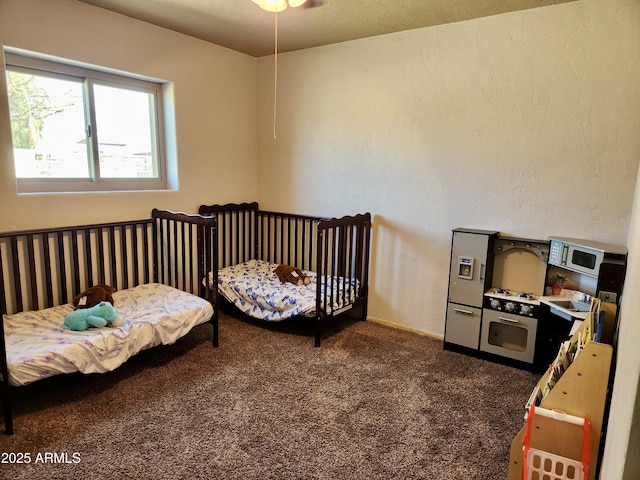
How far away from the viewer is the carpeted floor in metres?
1.78

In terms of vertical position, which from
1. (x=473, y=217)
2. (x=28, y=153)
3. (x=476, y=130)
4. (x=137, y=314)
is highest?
(x=476, y=130)

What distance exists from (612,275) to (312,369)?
1.82m

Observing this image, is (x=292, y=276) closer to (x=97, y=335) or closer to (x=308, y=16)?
(x=97, y=335)

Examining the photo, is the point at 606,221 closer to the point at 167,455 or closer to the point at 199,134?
the point at 167,455

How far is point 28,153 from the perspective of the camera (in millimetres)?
2678

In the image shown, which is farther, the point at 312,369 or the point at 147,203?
the point at 147,203

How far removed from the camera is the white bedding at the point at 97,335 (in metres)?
2.01

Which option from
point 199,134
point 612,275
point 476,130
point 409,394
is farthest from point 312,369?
point 199,134

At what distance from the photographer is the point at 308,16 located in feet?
A: 9.26

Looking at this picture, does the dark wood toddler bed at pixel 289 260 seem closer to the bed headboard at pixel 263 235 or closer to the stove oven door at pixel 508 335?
the bed headboard at pixel 263 235

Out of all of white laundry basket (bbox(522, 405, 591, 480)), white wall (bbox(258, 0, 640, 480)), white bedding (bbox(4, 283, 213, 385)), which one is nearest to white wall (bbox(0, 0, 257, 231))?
white wall (bbox(258, 0, 640, 480))

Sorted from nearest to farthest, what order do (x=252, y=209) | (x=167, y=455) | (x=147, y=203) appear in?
(x=167, y=455)
(x=147, y=203)
(x=252, y=209)

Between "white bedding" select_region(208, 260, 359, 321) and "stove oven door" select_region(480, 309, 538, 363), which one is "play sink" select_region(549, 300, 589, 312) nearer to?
"stove oven door" select_region(480, 309, 538, 363)

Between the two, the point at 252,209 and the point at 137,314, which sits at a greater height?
the point at 252,209
